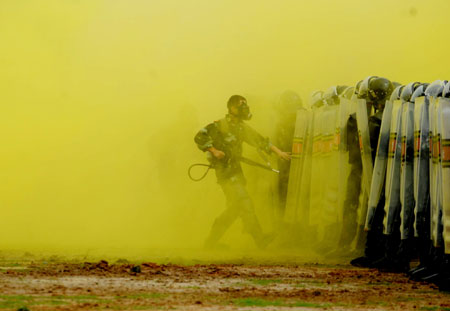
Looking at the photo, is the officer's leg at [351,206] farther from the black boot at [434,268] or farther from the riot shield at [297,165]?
the black boot at [434,268]

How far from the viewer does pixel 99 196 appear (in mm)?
20672

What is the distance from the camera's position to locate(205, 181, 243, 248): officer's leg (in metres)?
14.5

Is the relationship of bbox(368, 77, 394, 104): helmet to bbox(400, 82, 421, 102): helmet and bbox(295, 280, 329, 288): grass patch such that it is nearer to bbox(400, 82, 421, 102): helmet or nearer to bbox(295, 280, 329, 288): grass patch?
bbox(400, 82, 421, 102): helmet

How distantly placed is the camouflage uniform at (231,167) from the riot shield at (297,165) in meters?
0.41

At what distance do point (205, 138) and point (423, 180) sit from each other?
16.0 feet

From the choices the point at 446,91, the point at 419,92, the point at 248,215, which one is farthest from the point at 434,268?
the point at 248,215

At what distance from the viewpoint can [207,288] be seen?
9133 mm

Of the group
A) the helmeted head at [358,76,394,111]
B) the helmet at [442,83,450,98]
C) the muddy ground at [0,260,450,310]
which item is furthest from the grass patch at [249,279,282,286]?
the helmeted head at [358,76,394,111]

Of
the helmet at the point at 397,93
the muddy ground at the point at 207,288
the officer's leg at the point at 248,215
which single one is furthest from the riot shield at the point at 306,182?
the helmet at the point at 397,93

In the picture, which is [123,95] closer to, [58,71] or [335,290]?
[58,71]

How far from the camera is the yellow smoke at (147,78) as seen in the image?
19797 mm

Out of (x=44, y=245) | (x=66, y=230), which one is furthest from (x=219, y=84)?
(x=44, y=245)

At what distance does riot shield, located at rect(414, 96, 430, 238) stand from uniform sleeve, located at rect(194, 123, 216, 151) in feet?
15.4

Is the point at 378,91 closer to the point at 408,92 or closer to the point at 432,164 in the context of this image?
the point at 408,92
